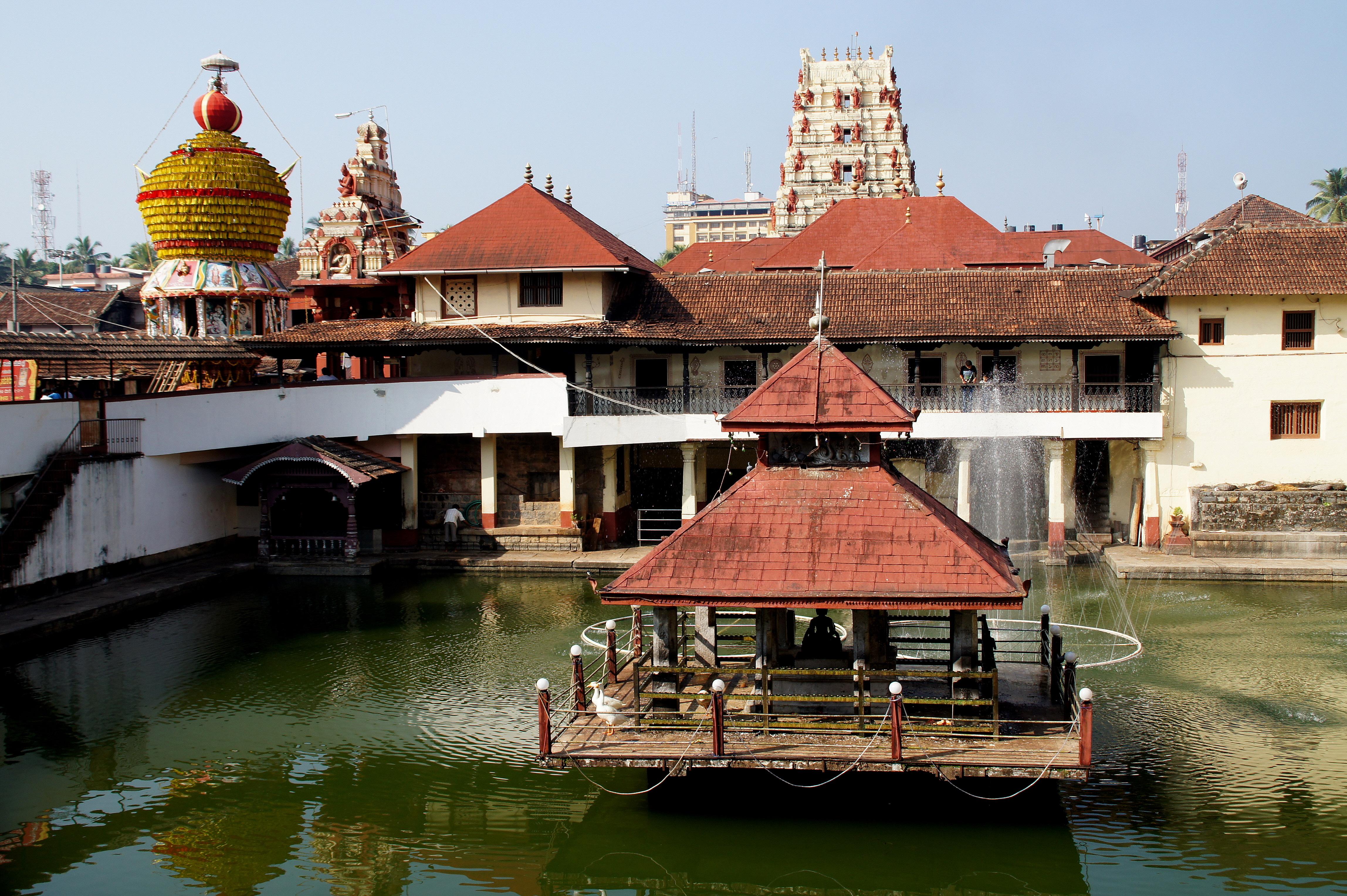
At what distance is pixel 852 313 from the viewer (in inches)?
926

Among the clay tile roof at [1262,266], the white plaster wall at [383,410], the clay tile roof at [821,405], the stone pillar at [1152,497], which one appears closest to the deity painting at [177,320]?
the white plaster wall at [383,410]

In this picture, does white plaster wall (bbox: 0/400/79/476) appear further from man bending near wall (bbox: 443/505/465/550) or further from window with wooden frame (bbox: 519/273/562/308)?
window with wooden frame (bbox: 519/273/562/308)

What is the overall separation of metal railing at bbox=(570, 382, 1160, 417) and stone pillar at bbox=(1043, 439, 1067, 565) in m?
0.82

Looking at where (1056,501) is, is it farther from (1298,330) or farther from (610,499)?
(610,499)

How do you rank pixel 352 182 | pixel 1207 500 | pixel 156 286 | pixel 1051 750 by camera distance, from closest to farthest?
pixel 1051 750, pixel 1207 500, pixel 156 286, pixel 352 182

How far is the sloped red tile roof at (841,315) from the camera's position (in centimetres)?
2252

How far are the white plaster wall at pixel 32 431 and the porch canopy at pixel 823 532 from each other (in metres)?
12.5

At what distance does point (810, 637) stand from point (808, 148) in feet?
139

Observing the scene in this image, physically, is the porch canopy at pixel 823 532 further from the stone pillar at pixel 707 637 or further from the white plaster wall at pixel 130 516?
the white plaster wall at pixel 130 516

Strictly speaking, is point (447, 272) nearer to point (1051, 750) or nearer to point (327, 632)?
point (327, 632)

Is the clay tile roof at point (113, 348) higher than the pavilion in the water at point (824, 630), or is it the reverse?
the clay tile roof at point (113, 348)

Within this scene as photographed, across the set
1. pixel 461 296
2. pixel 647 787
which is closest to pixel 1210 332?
pixel 461 296

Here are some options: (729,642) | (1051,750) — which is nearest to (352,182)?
(729,642)

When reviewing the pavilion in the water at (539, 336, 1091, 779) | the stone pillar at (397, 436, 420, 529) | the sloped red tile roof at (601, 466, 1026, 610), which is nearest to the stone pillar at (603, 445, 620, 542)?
the stone pillar at (397, 436, 420, 529)
